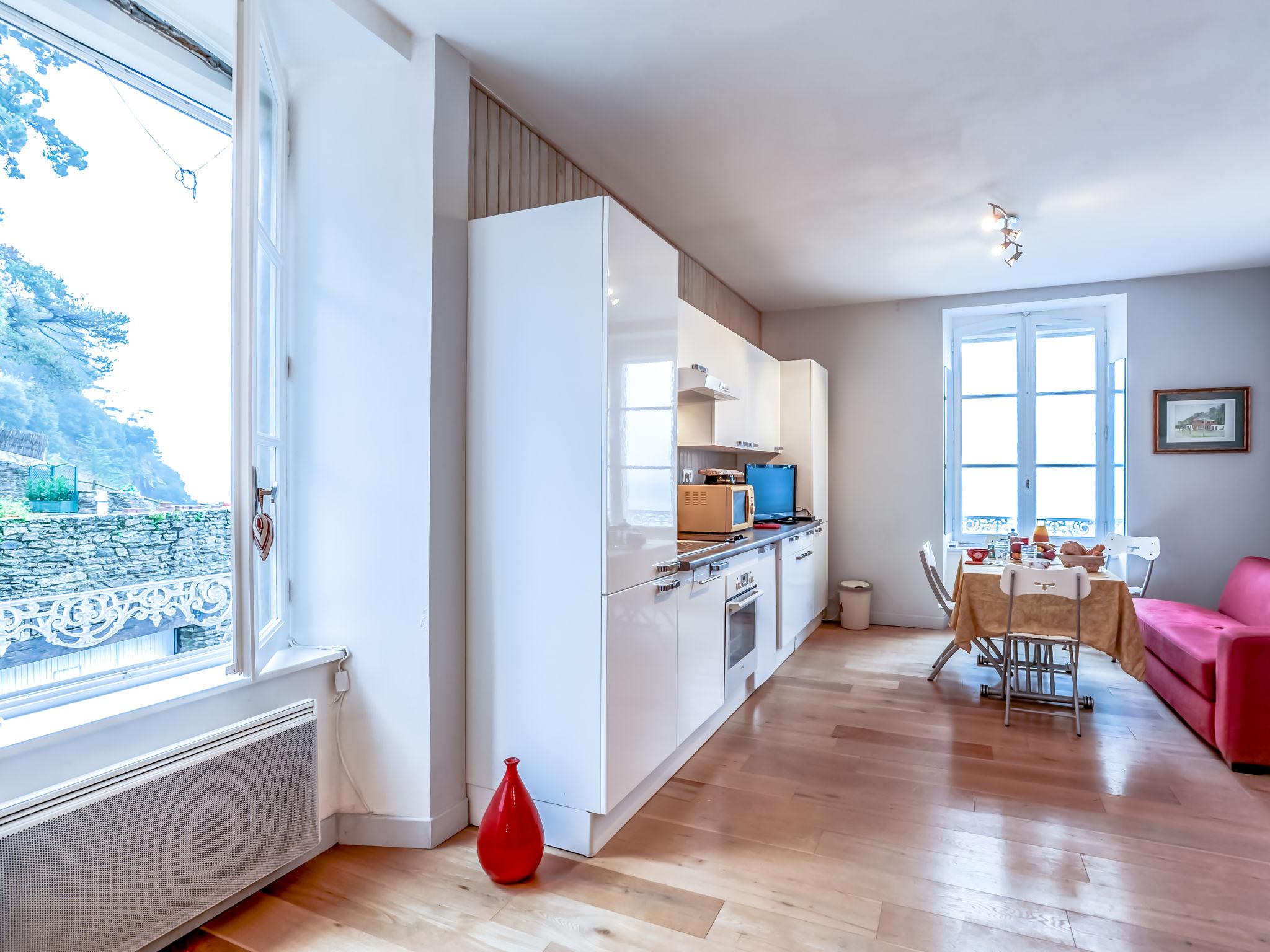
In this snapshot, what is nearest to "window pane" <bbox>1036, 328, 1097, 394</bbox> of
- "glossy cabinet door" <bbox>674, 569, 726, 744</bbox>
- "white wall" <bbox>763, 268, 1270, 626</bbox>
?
"white wall" <bbox>763, 268, 1270, 626</bbox>

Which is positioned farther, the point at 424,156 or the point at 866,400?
the point at 866,400

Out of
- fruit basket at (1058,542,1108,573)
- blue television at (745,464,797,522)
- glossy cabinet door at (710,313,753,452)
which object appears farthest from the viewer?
blue television at (745,464,797,522)

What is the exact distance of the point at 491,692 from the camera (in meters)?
A: 2.42

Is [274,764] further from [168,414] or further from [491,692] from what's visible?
[168,414]

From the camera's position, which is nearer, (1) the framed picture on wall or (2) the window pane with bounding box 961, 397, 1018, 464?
→ (1) the framed picture on wall

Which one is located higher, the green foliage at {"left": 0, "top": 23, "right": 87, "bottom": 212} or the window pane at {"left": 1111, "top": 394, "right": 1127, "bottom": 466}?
the green foliage at {"left": 0, "top": 23, "right": 87, "bottom": 212}

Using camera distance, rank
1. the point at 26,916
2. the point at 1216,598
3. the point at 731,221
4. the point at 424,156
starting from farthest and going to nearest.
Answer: the point at 1216,598 < the point at 731,221 < the point at 424,156 < the point at 26,916

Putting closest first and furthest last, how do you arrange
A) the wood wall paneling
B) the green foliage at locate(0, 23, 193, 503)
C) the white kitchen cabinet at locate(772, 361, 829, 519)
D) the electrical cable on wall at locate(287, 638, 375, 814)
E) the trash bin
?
the green foliage at locate(0, 23, 193, 503) < the electrical cable on wall at locate(287, 638, 375, 814) < the wood wall paneling < the white kitchen cabinet at locate(772, 361, 829, 519) < the trash bin

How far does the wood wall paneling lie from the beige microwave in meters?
1.68

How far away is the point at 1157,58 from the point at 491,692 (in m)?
3.19

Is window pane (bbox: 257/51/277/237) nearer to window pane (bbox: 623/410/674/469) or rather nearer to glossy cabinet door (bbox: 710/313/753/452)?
window pane (bbox: 623/410/674/469)

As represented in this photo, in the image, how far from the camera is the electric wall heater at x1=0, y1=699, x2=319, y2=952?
1510 millimetres

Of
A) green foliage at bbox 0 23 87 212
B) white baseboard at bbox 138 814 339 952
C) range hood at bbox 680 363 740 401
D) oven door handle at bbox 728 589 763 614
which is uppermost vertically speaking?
green foliage at bbox 0 23 87 212

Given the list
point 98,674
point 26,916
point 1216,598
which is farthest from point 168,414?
point 1216,598
